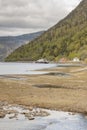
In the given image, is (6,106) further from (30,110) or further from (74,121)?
(74,121)

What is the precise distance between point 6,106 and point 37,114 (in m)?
6.97

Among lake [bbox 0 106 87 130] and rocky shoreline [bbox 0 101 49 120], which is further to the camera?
rocky shoreline [bbox 0 101 49 120]

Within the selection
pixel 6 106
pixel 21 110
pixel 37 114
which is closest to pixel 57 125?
pixel 37 114

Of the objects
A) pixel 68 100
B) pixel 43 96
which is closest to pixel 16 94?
pixel 43 96

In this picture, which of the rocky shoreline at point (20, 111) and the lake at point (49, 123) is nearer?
the lake at point (49, 123)

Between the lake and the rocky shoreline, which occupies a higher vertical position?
the rocky shoreline

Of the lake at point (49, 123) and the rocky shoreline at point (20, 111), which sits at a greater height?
the rocky shoreline at point (20, 111)

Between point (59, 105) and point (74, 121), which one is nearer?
point (74, 121)

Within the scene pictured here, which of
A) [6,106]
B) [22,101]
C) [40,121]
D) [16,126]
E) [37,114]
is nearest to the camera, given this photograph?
[16,126]

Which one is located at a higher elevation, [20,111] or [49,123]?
[20,111]

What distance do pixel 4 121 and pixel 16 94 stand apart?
73.0 ft

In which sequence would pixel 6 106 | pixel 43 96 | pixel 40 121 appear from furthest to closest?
pixel 43 96 → pixel 6 106 → pixel 40 121

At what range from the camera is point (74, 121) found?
42406 mm

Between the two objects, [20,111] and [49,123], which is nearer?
[49,123]
